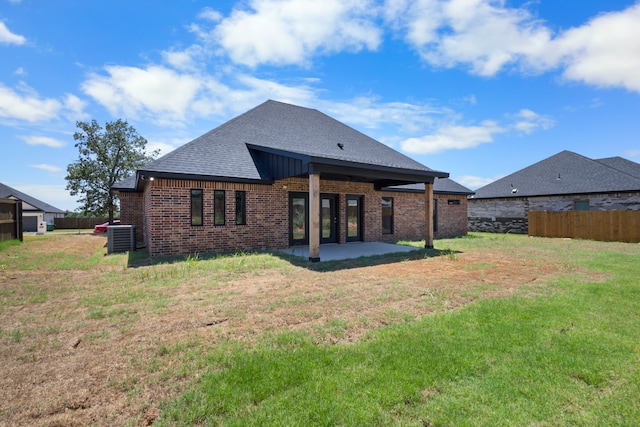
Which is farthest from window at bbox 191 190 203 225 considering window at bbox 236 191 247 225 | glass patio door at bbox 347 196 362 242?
glass patio door at bbox 347 196 362 242

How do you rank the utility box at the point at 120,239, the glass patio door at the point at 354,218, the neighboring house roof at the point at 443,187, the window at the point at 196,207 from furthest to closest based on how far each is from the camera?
the neighboring house roof at the point at 443,187 → the glass patio door at the point at 354,218 → the utility box at the point at 120,239 → the window at the point at 196,207

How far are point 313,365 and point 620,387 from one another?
111 inches

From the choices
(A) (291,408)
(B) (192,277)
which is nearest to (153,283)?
(B) (192,277)

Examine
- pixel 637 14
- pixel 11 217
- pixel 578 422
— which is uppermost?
pixel 637 14

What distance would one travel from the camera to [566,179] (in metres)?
21.8

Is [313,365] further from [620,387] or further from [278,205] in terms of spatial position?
[278,205]

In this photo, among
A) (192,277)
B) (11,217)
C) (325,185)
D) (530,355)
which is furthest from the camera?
(11,217)

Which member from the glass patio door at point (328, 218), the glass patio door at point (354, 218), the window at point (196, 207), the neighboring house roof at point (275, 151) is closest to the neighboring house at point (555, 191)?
the neighboring house roof at point (275, 151)

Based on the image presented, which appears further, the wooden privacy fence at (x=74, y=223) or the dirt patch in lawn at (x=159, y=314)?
the wooden privacy fence at (x=74, y=223)

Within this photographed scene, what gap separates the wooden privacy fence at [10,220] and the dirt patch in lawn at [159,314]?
854 centimetres

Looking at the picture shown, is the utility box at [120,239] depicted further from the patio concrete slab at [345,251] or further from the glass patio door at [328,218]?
the glass patio door at [328,218]

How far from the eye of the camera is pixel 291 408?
2.47 metres

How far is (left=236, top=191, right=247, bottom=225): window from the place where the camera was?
11820mm

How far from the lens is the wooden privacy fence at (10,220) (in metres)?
14.7
